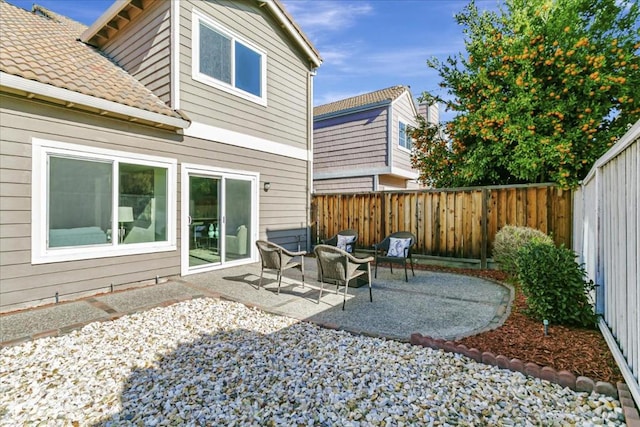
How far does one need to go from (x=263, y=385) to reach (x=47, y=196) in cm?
436

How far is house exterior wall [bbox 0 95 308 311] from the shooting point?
4.21 meters

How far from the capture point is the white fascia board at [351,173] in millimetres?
→ 12620

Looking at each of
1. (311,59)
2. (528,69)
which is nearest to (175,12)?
(311,59)

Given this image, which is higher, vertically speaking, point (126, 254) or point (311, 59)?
point (311, 59)

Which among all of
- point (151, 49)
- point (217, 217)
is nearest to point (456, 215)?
point (217, 217)

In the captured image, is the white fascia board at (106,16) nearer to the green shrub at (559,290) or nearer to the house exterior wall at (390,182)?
the green shrub at (559,290)

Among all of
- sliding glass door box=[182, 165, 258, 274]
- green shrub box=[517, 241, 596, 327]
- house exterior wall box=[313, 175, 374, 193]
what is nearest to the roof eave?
house exterior wall box=[313, 175, 374, 193]

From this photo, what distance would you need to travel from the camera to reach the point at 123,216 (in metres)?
5.30

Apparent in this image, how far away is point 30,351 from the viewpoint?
3094 mm

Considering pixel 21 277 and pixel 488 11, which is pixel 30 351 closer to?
pixel 21 277

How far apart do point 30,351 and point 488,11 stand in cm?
1111

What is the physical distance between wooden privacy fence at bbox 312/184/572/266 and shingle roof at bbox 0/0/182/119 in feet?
17.5

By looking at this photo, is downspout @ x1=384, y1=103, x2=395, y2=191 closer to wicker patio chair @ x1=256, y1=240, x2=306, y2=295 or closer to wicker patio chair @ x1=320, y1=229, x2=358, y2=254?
wicker patio chair @ x1=320, y1=229, x2=358, y2=254

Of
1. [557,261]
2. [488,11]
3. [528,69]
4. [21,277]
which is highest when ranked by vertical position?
[488,11]
